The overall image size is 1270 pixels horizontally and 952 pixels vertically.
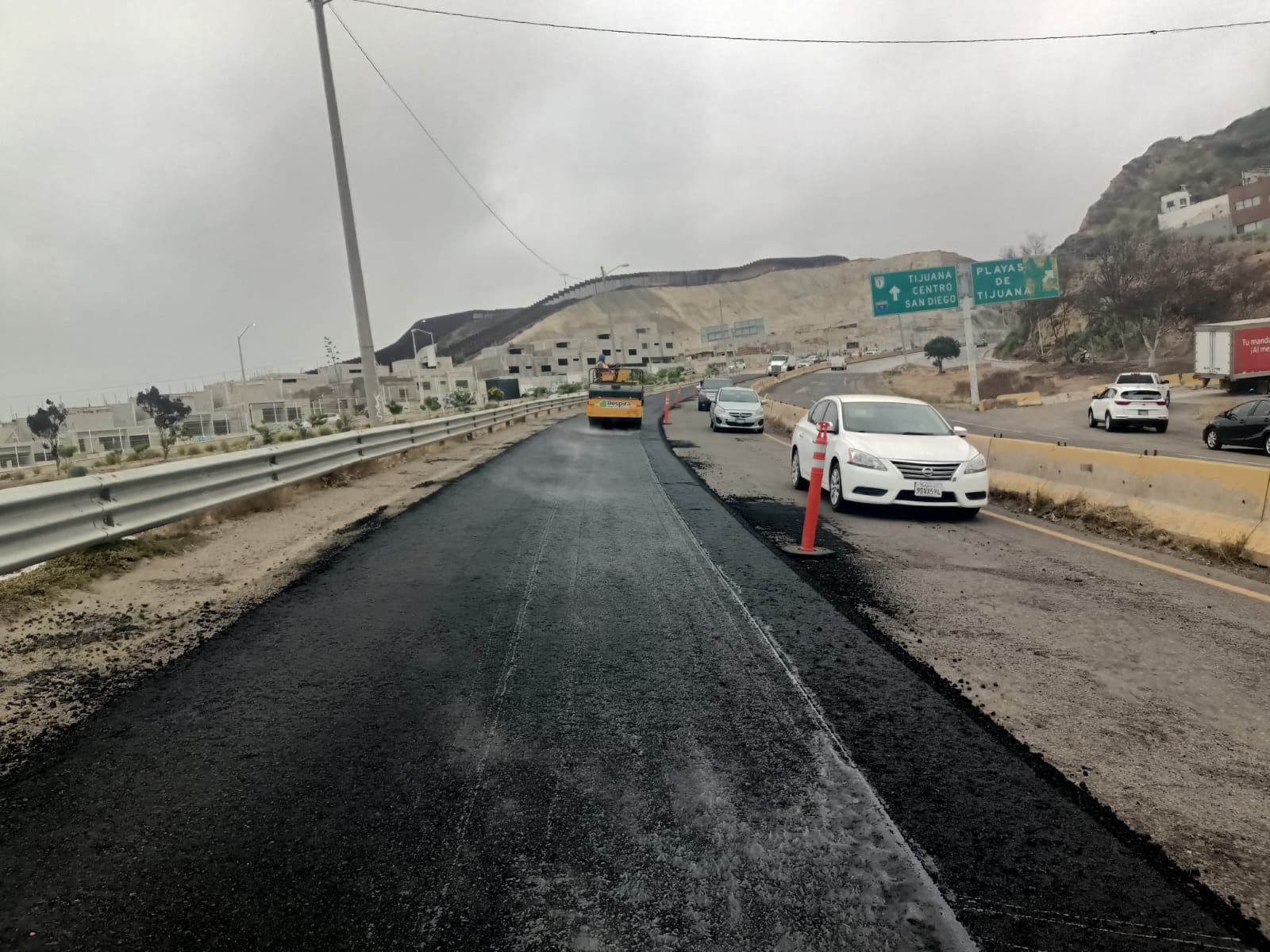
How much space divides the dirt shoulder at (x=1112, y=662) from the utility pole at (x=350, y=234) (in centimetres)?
1125

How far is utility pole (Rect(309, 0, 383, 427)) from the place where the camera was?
669 inches

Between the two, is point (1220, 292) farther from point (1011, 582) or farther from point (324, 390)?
point (324, 390)

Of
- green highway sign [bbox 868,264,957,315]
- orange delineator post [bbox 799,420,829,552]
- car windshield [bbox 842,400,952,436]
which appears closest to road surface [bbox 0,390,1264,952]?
orange delineator post [bbox 799,420,829,552]

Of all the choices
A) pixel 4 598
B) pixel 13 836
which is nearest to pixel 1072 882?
pixel 13 836

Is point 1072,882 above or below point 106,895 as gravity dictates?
below

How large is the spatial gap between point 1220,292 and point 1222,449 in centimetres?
4739

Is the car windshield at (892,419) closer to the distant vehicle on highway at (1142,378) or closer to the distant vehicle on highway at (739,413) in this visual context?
the distant vehicle on highway at (739,413)

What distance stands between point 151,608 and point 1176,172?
183 metres

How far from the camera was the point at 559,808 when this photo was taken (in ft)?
10.0

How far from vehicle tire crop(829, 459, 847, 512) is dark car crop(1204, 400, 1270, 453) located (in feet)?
51.9

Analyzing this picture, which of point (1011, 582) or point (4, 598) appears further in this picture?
point (1011, 582)

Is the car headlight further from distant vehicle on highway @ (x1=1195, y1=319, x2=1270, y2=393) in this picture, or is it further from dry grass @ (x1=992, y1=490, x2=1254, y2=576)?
distant vehicle on highway @ (x1=1195, y1=319, x2=1270, y2=393)

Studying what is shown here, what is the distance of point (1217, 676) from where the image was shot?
462 centimetres

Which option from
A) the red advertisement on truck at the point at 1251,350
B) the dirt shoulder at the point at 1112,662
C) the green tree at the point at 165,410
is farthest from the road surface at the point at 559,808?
the green tree at the point at 165,410
